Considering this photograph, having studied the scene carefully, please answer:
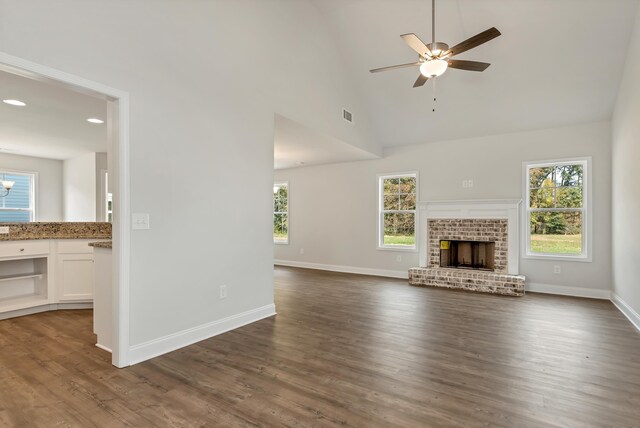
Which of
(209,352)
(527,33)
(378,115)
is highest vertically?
(527,33)

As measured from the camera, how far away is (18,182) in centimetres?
760

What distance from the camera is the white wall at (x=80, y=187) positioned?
7.34 meters

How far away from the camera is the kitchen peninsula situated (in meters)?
4.15

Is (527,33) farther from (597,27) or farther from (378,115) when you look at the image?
(378,115)

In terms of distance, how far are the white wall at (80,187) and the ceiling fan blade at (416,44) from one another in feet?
22.3

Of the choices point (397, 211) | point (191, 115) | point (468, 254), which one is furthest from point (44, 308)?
point (468, 254)

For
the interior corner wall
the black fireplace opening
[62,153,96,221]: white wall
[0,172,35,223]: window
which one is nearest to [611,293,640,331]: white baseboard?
the black fireplace opening

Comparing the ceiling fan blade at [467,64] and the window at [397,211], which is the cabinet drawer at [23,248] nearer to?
the ceiling fan blade at [467,64]

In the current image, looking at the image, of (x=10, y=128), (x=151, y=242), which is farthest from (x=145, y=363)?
(x=10, y=128)

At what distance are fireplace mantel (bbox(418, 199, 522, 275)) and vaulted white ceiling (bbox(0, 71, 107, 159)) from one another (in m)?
5.49

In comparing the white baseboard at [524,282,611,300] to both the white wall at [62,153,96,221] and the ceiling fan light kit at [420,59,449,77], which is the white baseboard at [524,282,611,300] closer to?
the ceiling fan light kit at [420,59,449,77]

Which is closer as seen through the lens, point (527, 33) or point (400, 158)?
point (527, 33)

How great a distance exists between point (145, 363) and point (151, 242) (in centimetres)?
99

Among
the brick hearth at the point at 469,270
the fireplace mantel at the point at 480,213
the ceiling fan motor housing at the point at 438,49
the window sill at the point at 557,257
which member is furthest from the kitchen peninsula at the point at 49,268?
the window sill at the point at 557,257
